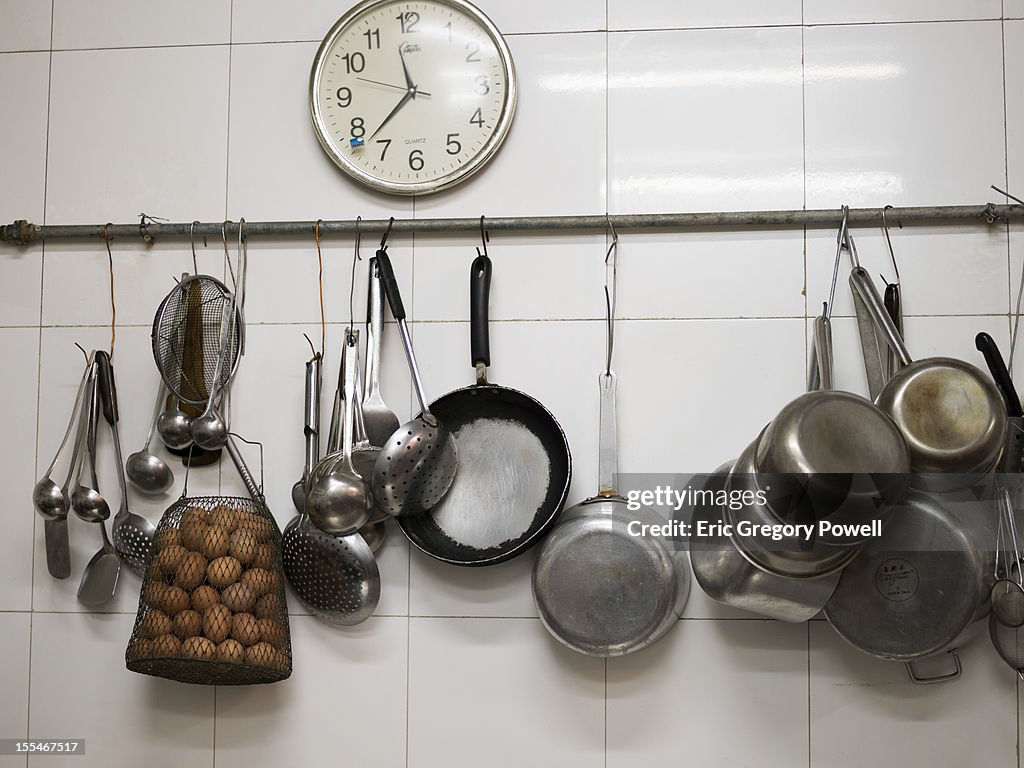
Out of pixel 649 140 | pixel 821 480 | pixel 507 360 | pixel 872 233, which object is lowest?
pixel 821 480

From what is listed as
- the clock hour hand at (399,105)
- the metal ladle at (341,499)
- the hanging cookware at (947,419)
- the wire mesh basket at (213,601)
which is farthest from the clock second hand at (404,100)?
the hanging cookware at (947,419)

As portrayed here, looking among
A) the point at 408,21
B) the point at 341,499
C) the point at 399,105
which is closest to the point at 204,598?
the point at 341,499

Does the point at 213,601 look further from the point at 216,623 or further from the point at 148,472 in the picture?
the point at 148,472

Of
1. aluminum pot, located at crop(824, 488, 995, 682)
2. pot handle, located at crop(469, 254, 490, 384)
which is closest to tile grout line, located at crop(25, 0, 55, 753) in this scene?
pot handle, located at crop(469, 254, 490, 384)

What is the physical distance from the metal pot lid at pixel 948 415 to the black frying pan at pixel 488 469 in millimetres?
427

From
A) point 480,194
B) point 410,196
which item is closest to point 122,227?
point 410,196

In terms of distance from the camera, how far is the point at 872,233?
1320 millimetres

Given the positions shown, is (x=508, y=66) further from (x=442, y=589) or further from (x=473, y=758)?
(x=473, y=758)

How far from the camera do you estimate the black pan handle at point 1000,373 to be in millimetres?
1201

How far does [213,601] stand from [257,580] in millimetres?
58

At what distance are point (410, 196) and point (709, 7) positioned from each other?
0.50 metres

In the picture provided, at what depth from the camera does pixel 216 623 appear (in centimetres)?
119

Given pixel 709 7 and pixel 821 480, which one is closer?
pixel 821 480

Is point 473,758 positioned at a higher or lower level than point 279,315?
lower
